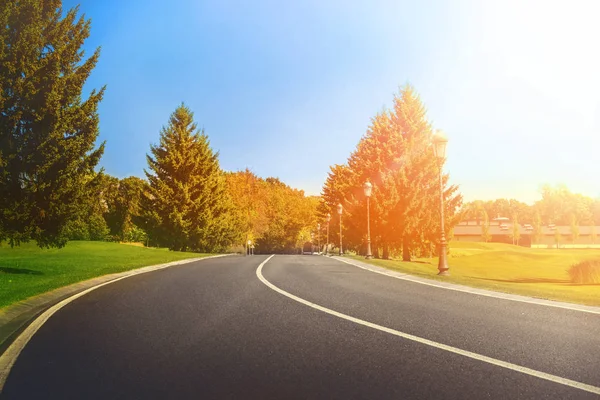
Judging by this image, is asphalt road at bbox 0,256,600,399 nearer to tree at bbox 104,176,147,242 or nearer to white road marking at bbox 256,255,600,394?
white road marking at bbox 256,255,600,394

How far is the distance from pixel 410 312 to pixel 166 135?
37.8 meters

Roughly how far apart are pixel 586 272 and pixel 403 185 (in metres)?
12.9

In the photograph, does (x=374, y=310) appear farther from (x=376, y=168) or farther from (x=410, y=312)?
(x=376, y=168)

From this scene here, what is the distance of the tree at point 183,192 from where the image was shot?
Answer: 39.8 meters

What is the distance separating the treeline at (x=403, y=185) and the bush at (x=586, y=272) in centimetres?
836

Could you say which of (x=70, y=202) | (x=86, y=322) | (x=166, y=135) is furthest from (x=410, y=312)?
(x=166, y=135)

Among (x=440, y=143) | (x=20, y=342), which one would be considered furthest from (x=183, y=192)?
(x=20, y=342)

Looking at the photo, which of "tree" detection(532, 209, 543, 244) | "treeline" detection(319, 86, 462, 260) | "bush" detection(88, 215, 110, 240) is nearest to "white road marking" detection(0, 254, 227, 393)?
"treeline" detection(319, 86, 462, 260)

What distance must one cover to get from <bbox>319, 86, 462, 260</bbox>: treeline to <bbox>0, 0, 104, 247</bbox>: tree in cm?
2232

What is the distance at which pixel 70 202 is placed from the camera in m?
16.3

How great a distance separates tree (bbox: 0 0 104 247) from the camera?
50.7 feet

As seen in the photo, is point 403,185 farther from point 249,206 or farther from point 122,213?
point 249,206

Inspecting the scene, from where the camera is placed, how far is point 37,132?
15.9m

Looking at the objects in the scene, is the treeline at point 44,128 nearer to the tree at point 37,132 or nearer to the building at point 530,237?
the tree at point 37,132
